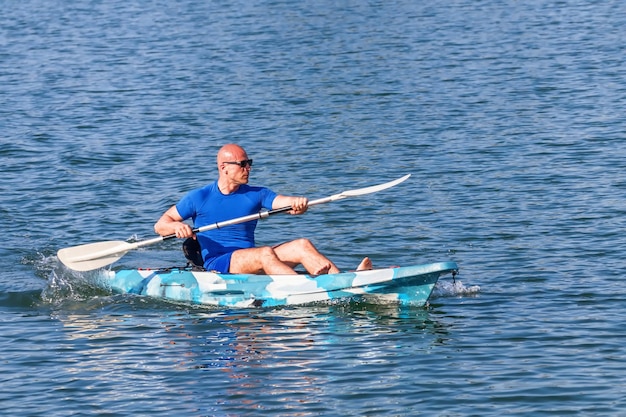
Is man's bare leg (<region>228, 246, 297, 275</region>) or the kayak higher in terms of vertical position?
man's bare leg (<region>228, 246, 297, 275</region>)

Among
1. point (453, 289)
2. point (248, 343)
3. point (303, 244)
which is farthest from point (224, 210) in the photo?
point (453, 289)

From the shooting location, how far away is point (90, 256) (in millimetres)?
12797

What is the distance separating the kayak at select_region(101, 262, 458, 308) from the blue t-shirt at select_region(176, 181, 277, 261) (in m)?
0.33

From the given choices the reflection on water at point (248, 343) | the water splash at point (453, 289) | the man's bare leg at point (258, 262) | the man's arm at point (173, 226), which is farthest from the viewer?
the water splash at point (453, 289)

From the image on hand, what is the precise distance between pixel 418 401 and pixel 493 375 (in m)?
0.82

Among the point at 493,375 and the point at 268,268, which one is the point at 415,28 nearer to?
the point at 268,268

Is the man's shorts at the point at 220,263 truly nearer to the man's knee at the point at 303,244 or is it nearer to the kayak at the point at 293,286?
the kayak at the point at 293,286

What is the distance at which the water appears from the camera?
9.95m

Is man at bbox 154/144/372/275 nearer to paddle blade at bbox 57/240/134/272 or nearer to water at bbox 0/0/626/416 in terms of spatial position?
water at bbox 0/0/626/416

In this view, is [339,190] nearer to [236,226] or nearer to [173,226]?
[236,226]

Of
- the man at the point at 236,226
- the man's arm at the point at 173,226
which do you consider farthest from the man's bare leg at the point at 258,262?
the man's arm at the point at 173,226

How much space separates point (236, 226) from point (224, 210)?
0.24 metres

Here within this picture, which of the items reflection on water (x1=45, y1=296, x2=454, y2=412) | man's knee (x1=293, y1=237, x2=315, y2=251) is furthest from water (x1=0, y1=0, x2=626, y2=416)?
man's knee (x1=293, y1=237, x2=315, y2=251)

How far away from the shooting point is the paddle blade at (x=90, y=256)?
12.8 meters
